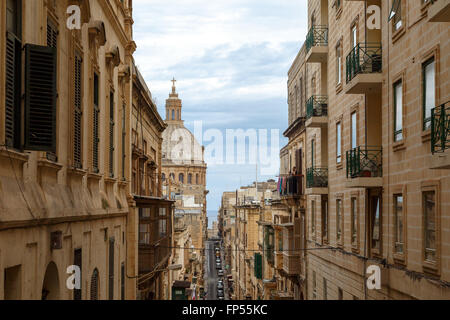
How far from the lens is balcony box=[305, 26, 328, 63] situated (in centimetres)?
2502

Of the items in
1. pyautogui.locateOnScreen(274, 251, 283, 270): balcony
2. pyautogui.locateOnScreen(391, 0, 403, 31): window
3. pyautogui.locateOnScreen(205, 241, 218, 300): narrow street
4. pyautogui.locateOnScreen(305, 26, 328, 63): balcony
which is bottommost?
pyautogui.locateOnScreen(205, 241, 218, 300): narrow street

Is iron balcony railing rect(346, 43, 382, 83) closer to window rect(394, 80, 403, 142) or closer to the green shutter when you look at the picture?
window rect(394, 80, 403, 142)

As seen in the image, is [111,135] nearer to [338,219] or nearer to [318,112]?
[338,219]

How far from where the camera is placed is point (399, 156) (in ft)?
51.2

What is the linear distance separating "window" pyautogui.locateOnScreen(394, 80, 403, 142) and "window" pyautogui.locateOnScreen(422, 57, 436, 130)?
171cm

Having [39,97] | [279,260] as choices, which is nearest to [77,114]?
[39,97]

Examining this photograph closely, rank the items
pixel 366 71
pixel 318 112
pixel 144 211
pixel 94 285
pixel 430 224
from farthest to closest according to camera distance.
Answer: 1. pixel 318 112
2. pixel 144 211
3. pixel 366 71
4. pixel 94 285
5. pixel 430 224

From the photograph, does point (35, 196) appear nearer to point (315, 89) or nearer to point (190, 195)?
point (315, 89)

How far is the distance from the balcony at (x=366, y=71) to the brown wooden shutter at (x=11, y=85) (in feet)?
33.6

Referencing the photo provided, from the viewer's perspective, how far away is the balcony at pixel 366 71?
17078 millimetres

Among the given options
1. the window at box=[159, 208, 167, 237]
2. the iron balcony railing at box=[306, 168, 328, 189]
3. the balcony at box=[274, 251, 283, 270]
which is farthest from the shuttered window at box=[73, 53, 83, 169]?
the balcony at box=[274, 251, 283, 270]

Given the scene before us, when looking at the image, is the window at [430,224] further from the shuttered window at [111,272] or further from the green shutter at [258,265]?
the green shutter at [258,265]

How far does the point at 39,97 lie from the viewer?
9.23 metres

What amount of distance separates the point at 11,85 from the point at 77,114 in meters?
4.76
